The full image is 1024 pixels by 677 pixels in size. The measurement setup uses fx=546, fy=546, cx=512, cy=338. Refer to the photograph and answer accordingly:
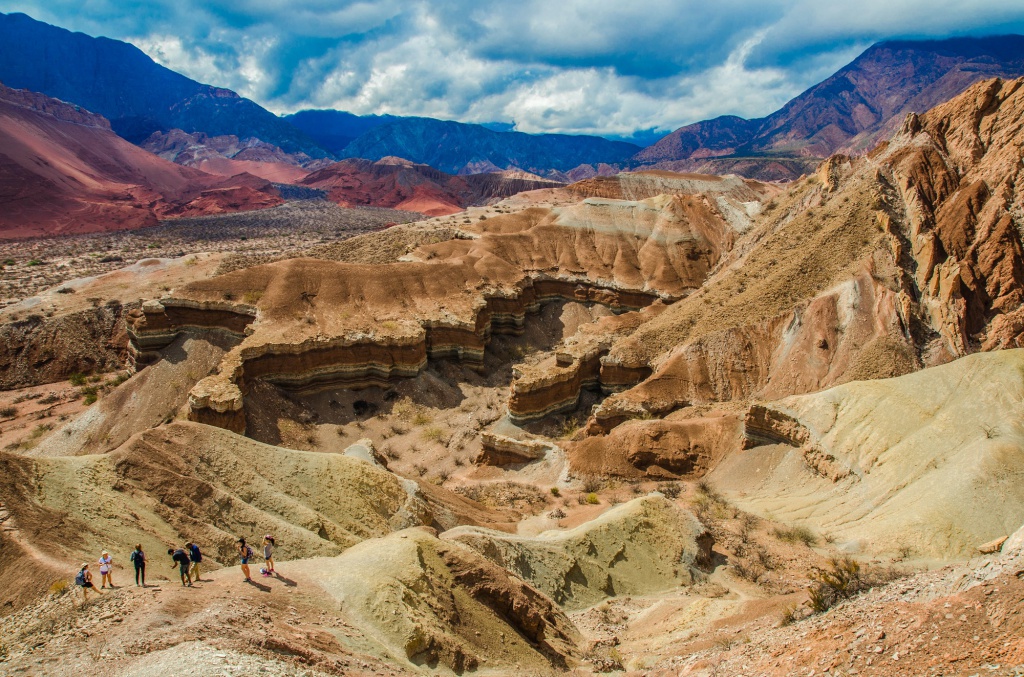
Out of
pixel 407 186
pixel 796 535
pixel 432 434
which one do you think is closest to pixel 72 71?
pixel 407 186

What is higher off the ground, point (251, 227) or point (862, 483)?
point (251, 227)

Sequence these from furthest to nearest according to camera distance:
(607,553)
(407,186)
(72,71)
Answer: (72,71) → (407,186) → (607,553)

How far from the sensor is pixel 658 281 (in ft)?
160

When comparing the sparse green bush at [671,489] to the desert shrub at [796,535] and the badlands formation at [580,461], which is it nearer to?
the badlands formation at [580,461]

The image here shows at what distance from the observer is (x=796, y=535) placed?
15.7 m

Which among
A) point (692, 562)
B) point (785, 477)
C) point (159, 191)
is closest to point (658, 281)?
point (785, 477)

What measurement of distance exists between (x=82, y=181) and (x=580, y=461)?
13298cm

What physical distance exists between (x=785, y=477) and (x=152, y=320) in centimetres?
3286

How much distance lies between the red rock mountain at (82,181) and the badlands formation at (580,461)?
70402mm

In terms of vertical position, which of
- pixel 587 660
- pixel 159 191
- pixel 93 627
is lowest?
pixel 587 660

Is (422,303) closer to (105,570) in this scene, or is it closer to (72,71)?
(105,570)

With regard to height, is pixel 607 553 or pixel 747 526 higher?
pixel 607 553

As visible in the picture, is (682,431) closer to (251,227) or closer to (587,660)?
(587,660)

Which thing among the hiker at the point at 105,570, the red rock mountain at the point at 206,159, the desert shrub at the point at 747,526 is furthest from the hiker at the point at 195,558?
the red rock mountain at the point at 206,159
